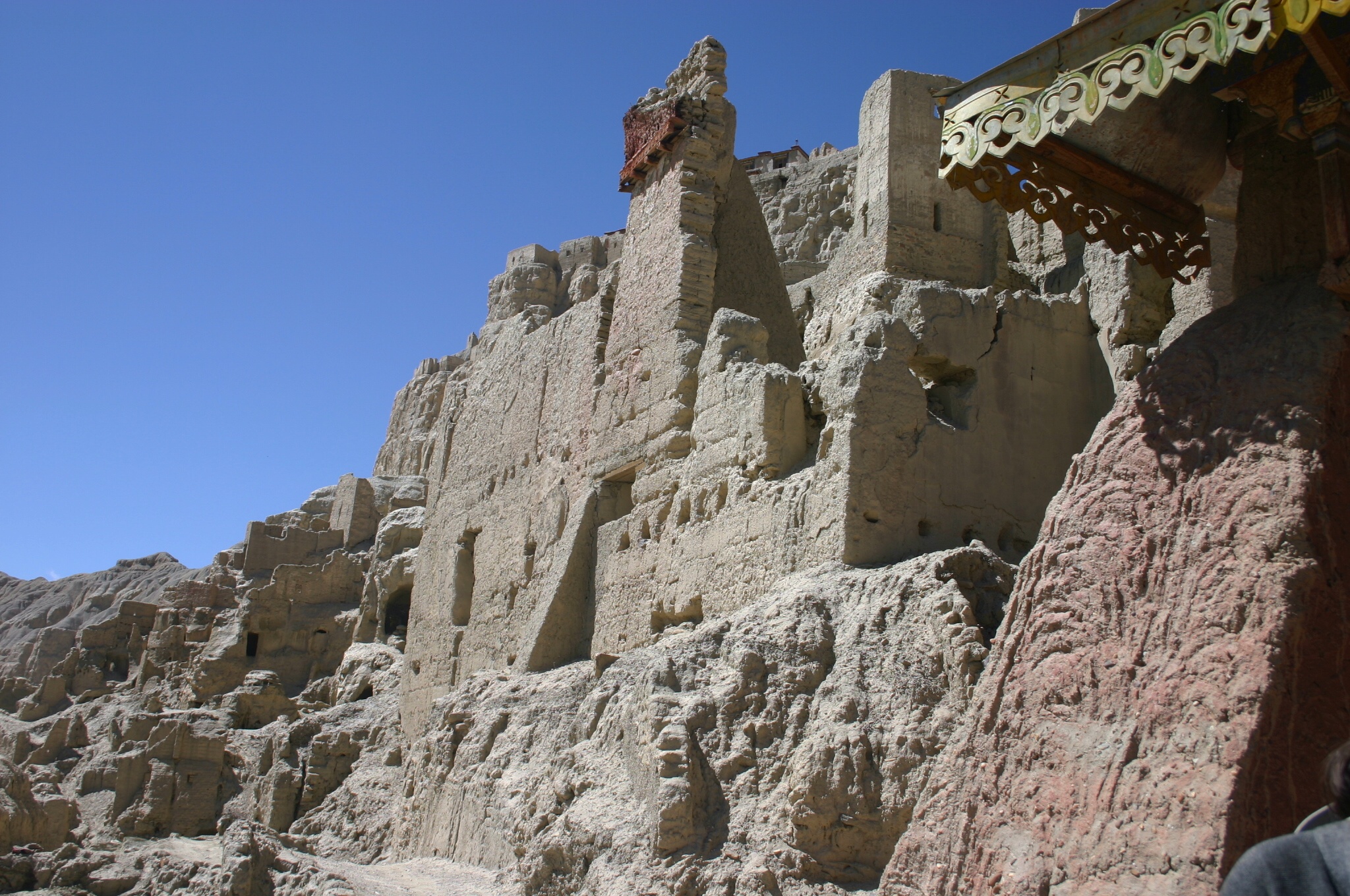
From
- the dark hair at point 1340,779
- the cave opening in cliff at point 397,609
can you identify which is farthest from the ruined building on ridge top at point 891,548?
the cave opening in cliff at point 397,609

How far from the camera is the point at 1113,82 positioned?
3938mm

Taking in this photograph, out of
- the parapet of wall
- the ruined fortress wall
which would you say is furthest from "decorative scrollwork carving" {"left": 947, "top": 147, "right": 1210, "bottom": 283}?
the ruined fortress wall

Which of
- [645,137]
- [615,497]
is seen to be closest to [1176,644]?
[615,497]

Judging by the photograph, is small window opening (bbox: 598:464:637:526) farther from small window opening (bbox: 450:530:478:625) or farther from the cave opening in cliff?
the cave opening in cliff

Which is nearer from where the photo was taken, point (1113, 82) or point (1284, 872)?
point (1284, 872)

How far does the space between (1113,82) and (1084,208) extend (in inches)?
32.2

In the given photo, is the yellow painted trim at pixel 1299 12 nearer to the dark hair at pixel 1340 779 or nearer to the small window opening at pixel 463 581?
the dark hair at pixel 1340 779

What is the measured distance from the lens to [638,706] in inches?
250

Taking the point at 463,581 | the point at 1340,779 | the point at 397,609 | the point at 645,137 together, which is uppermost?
the point at 645,137

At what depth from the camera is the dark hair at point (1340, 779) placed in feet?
6.86

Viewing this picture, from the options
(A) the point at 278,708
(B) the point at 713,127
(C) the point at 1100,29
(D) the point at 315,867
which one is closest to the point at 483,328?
(A) the point at 278,708

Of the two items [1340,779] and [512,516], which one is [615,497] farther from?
[1340,779]

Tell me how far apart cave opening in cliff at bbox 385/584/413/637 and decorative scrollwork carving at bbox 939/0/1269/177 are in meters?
16.9

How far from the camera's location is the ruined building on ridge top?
3.48 metres
